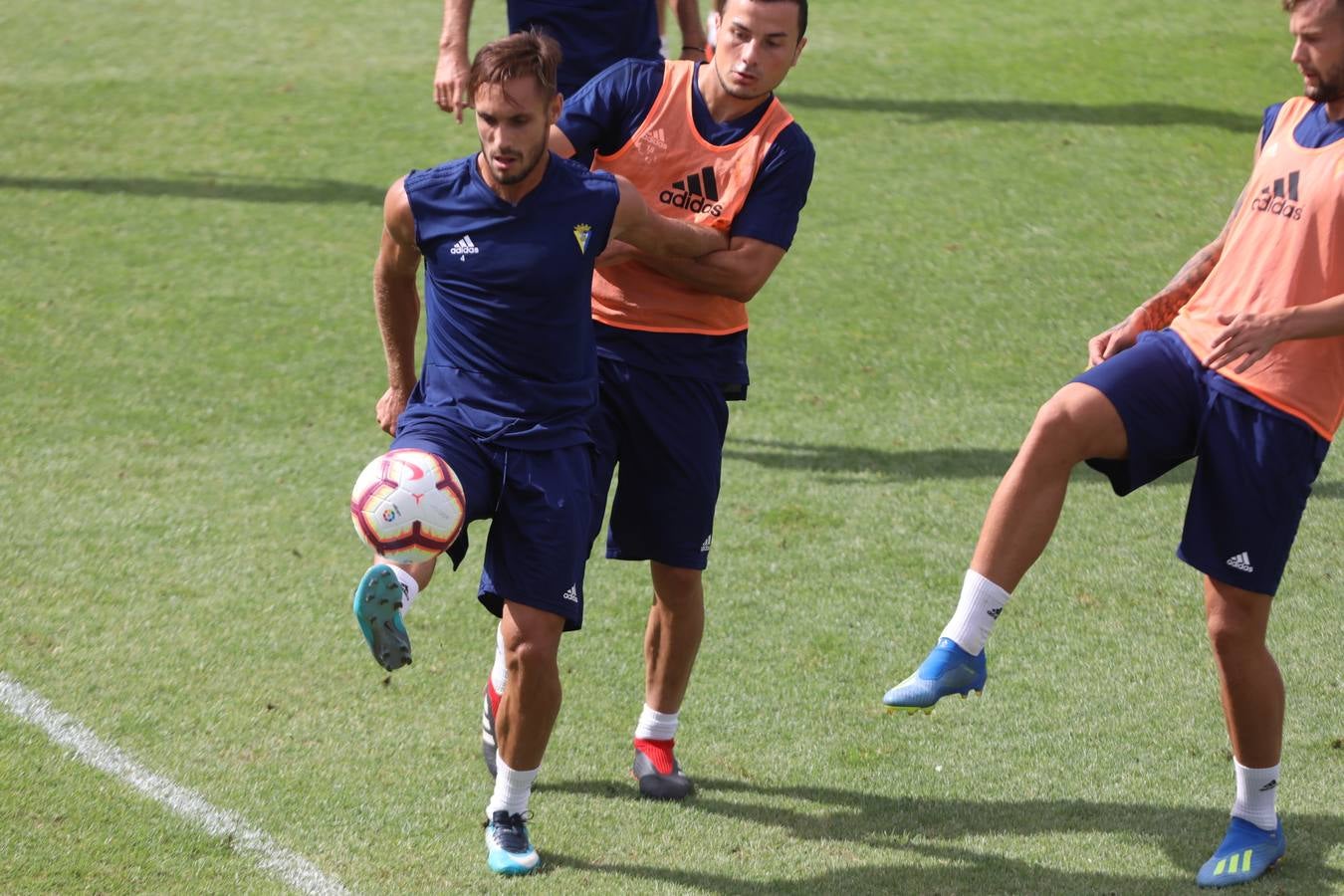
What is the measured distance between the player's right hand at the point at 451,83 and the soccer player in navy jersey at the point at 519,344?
27.8 inches

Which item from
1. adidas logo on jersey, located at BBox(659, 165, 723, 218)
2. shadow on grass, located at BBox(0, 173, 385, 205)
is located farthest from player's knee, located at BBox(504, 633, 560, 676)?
shadow on grass, located at BBox(0, 173, 385, 205)

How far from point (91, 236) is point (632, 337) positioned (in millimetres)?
6967

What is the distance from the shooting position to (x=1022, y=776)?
518cm

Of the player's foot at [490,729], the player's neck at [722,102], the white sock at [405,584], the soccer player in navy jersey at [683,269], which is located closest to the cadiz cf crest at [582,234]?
the soccer player in navy jersey at [683,269]

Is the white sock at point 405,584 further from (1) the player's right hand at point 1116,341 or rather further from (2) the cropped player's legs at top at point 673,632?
(1) the player's right hand at point 1116,341

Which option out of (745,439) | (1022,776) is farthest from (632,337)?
(745,439)

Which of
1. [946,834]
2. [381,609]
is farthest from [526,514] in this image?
[946,834]

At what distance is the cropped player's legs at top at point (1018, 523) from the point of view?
4293 mm

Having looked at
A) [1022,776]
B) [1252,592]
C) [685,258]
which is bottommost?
[1022,776]

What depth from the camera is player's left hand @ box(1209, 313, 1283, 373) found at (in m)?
3.97

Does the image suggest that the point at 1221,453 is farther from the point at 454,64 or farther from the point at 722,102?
the point at 454,64

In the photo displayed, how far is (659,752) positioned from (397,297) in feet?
5.40

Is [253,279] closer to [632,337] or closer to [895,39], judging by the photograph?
[632,337]

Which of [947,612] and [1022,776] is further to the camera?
[947,612]
